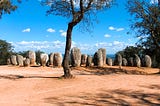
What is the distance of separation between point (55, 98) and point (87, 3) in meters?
7.64

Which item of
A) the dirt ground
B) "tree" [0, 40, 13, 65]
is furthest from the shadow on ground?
"tree" [0, 40, 13, 65]

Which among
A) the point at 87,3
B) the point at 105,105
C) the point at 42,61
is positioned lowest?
the point at 105,105

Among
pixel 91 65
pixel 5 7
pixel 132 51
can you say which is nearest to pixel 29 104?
pixel 5 7

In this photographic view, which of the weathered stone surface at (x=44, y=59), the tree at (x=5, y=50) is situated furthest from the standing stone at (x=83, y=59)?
the tree at (x=5, y=50)

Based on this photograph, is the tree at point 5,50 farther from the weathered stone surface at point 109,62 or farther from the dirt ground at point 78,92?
the dirt ground at point 78,92

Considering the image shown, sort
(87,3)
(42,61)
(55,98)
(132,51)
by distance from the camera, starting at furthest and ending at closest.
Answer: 1. (132,51)
2. (42,61)
3. (87,3)
4. (55,98)

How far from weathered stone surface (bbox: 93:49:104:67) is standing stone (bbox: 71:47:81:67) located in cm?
185

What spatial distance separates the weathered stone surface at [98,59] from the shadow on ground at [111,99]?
1646cm

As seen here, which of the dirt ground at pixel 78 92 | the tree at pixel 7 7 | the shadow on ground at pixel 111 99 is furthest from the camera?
the tree at pixel 7 7

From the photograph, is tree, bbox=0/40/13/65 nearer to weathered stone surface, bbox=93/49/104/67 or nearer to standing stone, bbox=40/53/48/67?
standing stone, bbox=40/53/48/67

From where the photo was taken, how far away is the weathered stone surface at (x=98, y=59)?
31.6 meters

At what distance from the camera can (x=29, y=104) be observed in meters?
13.1

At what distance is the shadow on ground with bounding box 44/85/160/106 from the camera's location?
1309cm

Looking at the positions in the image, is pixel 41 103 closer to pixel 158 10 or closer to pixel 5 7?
pixel 5 7
